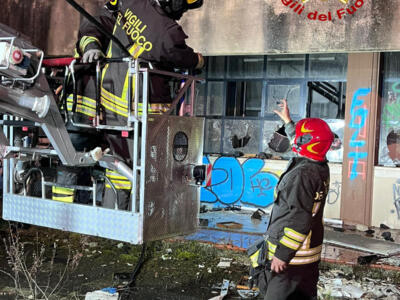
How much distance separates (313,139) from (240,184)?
6532 millimetres

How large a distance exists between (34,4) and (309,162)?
24.7ft

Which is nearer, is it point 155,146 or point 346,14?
point 155,146

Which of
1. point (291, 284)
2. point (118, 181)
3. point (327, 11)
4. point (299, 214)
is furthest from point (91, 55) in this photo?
point (327, 11)

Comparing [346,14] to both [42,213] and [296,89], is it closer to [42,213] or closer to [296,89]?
[296,89]

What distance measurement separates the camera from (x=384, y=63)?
9.04 metres

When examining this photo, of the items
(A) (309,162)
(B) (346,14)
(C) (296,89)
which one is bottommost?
(A) (309,162)

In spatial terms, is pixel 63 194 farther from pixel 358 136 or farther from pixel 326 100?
pixel 326 100

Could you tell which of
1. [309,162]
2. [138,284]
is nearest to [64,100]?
[309,162]

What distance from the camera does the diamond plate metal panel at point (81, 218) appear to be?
374cm

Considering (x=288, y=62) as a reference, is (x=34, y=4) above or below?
above

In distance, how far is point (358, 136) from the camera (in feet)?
28.8

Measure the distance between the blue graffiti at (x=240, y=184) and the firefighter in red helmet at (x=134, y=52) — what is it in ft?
19.6

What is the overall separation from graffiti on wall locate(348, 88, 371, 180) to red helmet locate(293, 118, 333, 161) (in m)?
5.24

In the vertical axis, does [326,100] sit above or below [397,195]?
above
